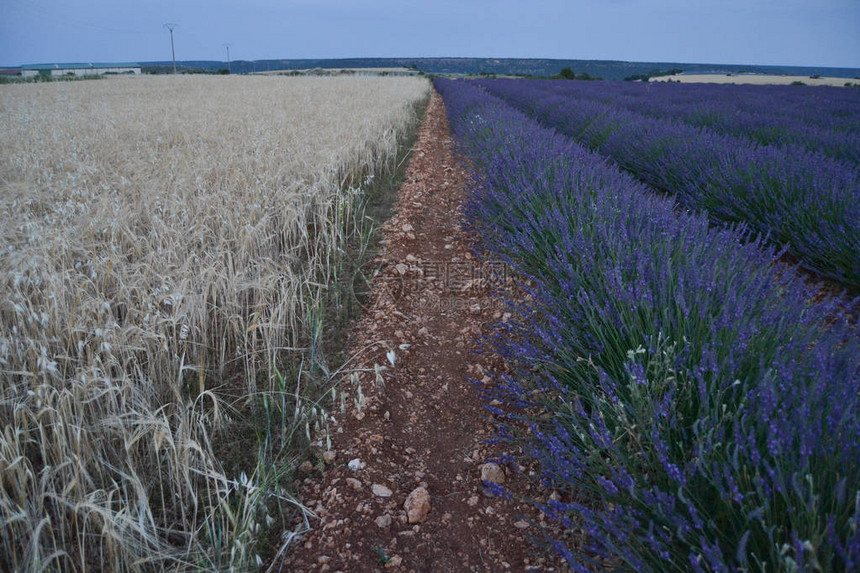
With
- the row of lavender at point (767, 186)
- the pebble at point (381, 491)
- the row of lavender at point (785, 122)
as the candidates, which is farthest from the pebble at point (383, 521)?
the row of lavender at point (785, 122)

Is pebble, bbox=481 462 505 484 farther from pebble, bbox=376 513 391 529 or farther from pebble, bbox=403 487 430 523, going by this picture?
pebble, bbox=376 513 391 529

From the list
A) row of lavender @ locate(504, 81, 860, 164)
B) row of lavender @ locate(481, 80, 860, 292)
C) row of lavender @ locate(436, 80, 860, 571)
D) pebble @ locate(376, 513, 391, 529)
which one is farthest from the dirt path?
row of lavender @ locate(504, 81, 860, 164)

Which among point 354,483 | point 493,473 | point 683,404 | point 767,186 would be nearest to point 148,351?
point 354,483

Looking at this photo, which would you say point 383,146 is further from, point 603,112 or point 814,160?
point 814,160

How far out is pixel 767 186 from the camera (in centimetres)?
442

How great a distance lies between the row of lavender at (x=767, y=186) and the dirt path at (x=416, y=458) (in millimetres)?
2155

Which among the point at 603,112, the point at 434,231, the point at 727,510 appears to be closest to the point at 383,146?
the point at 434,231

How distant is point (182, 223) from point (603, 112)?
8.08 metres

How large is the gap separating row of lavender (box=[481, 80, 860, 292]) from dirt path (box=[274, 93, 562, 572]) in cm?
215

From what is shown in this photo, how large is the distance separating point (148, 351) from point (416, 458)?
1196 mm

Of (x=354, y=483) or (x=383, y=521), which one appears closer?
(x=383, y=521)

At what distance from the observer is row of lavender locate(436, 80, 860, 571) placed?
45.5 inches

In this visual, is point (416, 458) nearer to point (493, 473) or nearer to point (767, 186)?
point (493, 473)

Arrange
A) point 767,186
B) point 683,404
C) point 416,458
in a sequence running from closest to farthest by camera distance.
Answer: point 683,404
point 416,458
point 767,186
